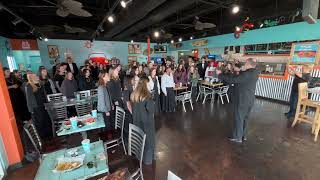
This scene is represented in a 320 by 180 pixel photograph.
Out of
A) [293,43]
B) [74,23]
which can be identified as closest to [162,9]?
[293,43]

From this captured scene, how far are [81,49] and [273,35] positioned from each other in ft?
37.0

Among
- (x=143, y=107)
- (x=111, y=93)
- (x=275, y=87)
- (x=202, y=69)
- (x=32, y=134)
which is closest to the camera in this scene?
(x=32, y=134)

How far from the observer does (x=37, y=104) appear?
416 centimetres

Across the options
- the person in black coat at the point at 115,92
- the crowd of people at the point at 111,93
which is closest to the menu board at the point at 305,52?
the crowd of people at the point at 111,93

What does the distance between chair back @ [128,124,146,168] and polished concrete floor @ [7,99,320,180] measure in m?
0.68

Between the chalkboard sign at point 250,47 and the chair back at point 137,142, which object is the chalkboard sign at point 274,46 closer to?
the chalkboard sign at point 250,47

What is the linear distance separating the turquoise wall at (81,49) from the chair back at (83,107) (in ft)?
27.0

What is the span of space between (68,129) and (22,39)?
10.2m

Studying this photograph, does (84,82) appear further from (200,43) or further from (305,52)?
(305,52)

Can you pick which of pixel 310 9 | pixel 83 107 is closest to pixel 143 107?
pixel 83 107

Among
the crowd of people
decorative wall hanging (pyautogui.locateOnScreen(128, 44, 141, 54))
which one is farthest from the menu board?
decorative wall hanging (pyautogui.locateOnScreen(128, 44, 141, 54))

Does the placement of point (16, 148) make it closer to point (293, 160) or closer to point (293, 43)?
point (293, 160)

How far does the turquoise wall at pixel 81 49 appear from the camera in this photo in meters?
10.4

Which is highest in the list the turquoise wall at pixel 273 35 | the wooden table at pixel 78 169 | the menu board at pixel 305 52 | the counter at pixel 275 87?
the turquoise wall at pixel 273 35
